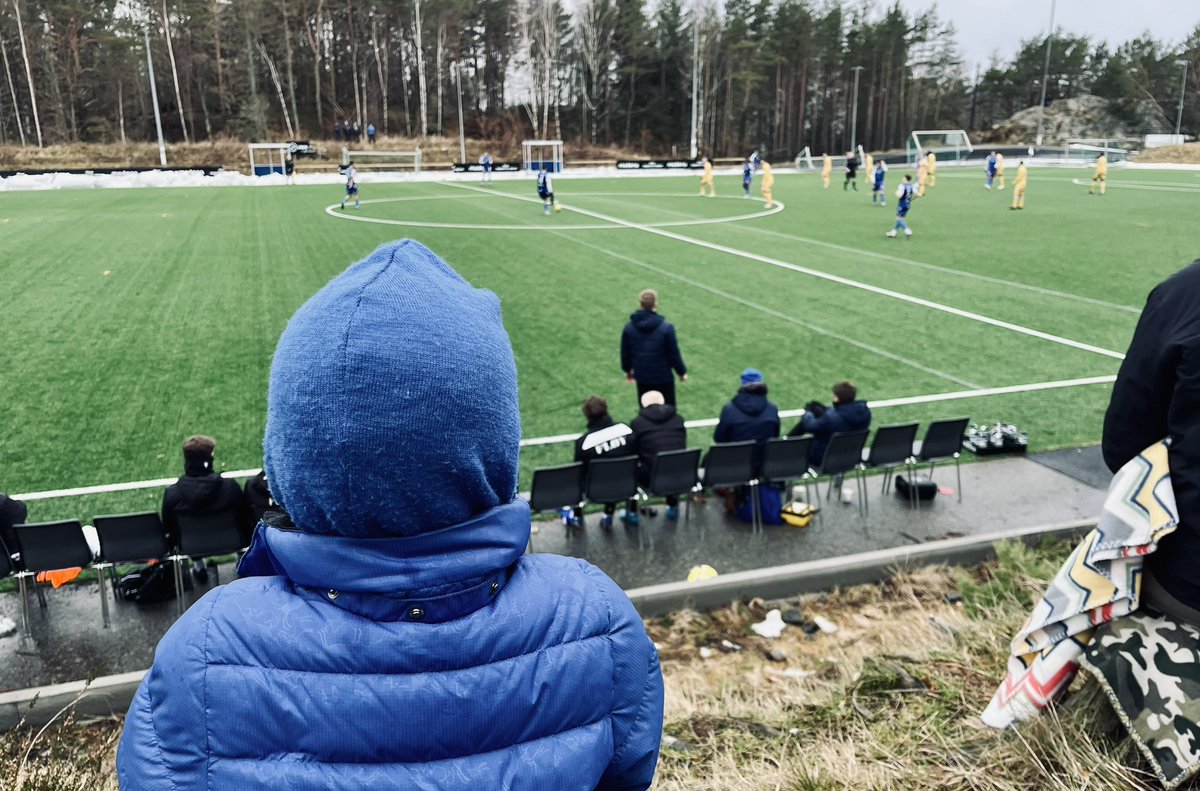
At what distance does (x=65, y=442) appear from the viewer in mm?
9953

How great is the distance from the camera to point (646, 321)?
32.6 ft

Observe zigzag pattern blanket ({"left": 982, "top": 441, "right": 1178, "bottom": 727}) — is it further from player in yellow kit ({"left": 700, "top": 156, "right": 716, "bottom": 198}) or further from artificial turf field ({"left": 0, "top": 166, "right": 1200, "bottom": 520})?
player in yellow kit ({"left": 700, "top": 156, "right": 716, "bottom": 198})

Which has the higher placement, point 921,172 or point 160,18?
point 160,18

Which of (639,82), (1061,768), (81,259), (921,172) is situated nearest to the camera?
(1061,768)

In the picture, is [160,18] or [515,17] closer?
Answer: [160,18]

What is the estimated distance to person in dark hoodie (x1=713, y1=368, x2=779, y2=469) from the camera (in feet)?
27.2

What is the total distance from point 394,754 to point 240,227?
27490 millimetres

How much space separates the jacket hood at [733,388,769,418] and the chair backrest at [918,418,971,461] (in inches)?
65.0

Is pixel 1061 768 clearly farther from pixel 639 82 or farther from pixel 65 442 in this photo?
pixel 639 82

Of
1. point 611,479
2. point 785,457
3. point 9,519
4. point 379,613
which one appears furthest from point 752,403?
point 379,613

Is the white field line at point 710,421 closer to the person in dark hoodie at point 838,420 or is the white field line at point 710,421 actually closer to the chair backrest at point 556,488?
the chair backrest at point 556,488

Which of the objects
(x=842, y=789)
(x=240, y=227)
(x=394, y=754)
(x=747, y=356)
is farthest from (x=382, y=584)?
(x=240, y=227)

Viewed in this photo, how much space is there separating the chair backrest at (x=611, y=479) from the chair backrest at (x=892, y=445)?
2443mm

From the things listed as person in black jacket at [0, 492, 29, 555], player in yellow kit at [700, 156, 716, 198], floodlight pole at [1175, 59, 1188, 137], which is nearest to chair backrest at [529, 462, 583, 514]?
person in black jacket at [0, 492, 29, 555]
